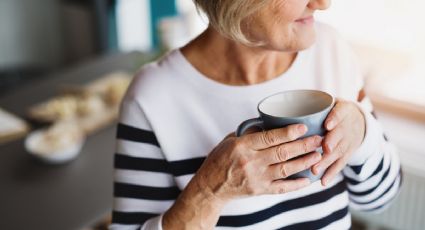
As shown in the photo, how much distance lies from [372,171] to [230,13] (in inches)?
13.8

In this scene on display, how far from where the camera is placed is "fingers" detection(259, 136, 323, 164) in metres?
0.64

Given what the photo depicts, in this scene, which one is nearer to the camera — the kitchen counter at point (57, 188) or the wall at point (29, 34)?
the kitchen counter at point (57, 188)

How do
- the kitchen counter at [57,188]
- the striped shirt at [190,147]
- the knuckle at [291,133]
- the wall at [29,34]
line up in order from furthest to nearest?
the wall at [29,34] → the kitchen counter at [57,188] → the striped shirt at [190,147] → the knuckle at [291,133]

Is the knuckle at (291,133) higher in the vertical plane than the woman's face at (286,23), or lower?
lower

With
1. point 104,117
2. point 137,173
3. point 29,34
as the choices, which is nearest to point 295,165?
point 137,173

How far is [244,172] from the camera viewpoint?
2.24ft

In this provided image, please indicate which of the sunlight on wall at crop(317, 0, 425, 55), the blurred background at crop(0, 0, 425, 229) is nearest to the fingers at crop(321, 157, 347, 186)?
the blurred background at crop(0, 0, 425, 229)

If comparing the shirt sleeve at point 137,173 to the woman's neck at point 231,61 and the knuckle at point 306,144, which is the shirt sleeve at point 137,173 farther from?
the knuckle at point 306,144

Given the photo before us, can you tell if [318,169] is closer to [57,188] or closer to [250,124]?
[250,124]

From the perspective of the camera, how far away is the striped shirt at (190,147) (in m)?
0.83

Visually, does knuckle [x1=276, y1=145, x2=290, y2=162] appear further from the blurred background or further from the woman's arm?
the blurred background

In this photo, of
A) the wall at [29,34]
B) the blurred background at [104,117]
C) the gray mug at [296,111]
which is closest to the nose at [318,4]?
the gray mug at [296,111]

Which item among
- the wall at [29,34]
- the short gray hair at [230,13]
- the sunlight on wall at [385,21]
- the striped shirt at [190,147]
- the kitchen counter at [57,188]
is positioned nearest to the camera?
the short gray hair at [230,13]

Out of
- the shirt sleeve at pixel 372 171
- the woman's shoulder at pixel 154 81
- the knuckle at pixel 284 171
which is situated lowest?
the shirt sleeve at pixel 372 171
